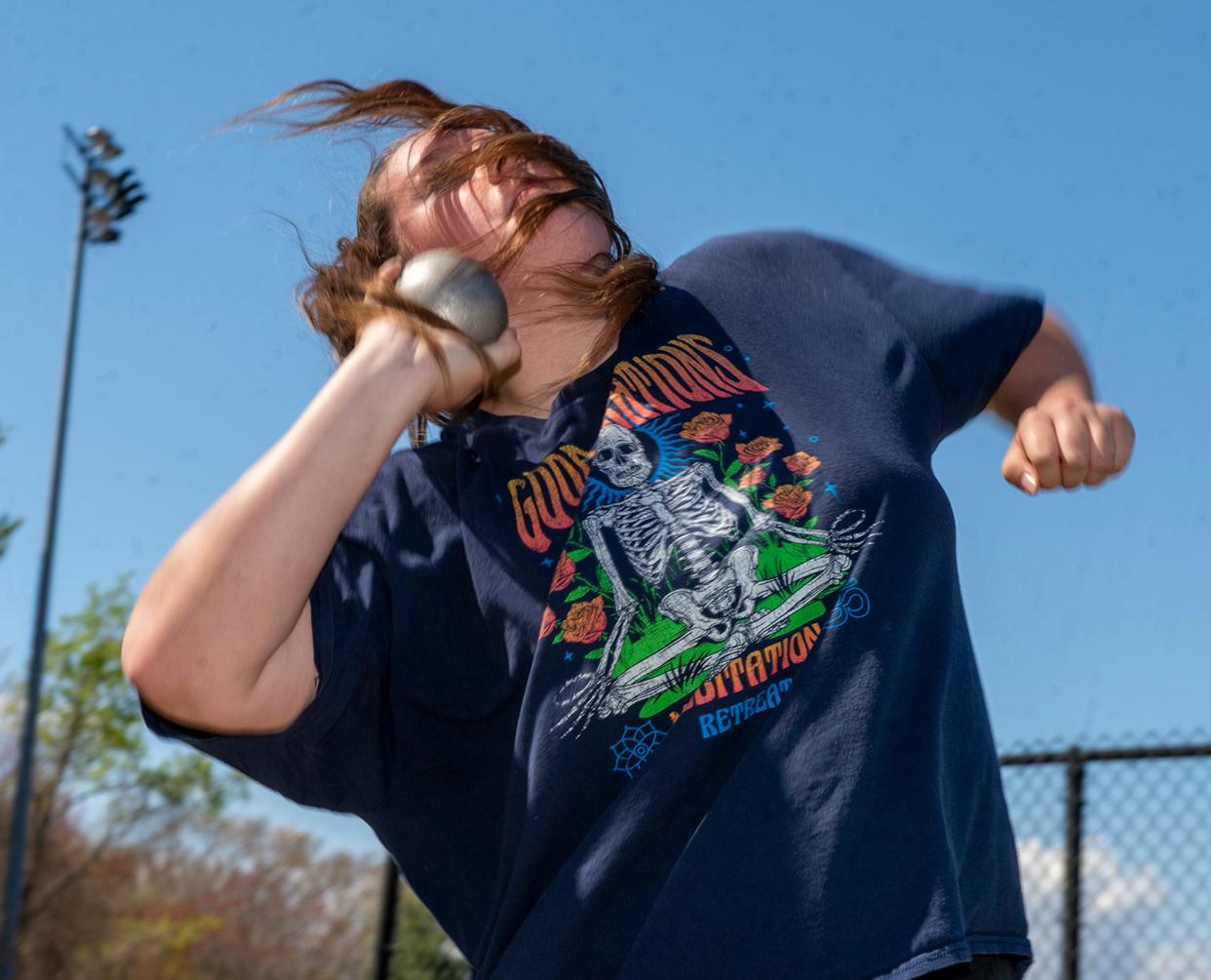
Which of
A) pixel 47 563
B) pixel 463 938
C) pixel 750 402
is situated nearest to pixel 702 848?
pixel 463 938

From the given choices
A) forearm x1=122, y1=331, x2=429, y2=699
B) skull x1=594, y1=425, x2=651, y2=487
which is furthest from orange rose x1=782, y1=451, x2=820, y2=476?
forearm x1=122, y1=331, x2=429, y2=699

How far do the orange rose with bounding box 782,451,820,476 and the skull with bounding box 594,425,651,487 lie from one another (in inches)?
6.9

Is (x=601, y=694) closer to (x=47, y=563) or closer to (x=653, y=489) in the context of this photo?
(x=653, y=489)

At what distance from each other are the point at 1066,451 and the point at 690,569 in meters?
0.49

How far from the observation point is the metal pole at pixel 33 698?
451 inches

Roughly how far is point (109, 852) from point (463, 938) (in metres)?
16.0

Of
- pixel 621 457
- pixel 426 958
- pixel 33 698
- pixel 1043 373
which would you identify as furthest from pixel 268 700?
pixel 33 698

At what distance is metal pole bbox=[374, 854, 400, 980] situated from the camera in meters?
4.77

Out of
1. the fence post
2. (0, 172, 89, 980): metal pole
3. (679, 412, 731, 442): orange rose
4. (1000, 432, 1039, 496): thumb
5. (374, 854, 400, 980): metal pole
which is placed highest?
(679, 412, 731, 442): orange rose

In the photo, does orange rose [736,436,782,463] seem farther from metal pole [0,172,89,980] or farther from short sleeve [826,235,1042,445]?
metal pole [0,172,89,980]

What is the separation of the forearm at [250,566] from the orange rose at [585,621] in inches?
11.1

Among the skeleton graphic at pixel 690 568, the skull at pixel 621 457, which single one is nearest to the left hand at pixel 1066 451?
the skeleton graphic at pixel 690 568

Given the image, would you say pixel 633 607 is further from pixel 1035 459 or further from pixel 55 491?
pixel 55 491

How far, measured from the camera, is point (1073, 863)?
12.6ft
